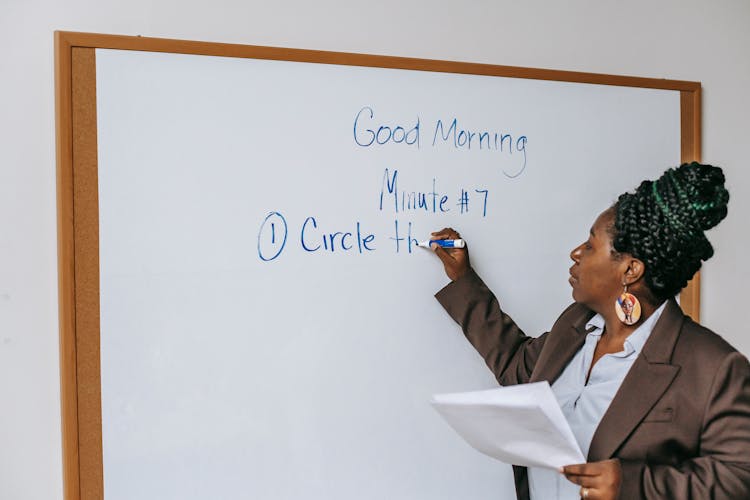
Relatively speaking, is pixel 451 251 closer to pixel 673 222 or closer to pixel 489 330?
pixel 489 330

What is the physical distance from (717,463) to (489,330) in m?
0.43

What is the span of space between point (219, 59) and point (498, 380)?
78 centimetres

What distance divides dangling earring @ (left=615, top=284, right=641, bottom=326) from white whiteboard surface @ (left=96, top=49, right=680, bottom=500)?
0.26 m

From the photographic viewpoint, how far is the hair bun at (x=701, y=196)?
96cm

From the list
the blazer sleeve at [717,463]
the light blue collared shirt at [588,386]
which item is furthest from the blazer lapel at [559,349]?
the blazer sleeve at [717,463]

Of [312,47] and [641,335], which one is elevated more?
→ [312,47]

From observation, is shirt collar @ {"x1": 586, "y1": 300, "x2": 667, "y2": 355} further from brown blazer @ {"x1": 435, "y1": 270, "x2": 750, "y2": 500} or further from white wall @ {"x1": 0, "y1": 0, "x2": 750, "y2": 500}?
white wall @ {"x1": 0, "y1": 0, "x2": 750, "y2": 500}

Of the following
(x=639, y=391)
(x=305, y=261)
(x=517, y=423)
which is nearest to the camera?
(x=517, y=423)

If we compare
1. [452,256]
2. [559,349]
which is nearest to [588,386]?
[559,349]

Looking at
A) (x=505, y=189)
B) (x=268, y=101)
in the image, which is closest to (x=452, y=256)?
(x=505, y=189)

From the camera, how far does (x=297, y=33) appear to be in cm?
112

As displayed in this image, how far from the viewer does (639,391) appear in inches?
38.8

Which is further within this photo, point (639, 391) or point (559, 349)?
point (559, 349)

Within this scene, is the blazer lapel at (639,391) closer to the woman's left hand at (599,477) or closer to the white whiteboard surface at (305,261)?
the woman's left hand at (599,477)
